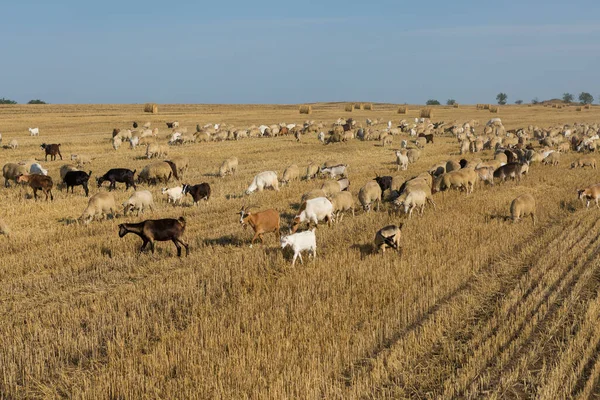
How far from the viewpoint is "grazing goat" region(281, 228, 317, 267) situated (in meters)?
10.2

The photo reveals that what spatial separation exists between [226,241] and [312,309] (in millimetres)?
5078

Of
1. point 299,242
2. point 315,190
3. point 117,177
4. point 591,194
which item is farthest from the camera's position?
point 117,177

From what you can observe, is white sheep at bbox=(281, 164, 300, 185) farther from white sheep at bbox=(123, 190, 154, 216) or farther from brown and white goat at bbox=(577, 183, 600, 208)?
brown and white goat at bbox=(577, 183, 600, 208)

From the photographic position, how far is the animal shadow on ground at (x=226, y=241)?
12227 mm

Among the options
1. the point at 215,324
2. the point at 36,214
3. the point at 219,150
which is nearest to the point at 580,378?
the point at 215,324

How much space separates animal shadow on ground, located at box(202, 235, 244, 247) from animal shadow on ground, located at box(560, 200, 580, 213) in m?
10.4

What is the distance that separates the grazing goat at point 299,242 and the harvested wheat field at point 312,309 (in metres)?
0.33

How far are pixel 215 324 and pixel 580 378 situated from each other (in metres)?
5.03

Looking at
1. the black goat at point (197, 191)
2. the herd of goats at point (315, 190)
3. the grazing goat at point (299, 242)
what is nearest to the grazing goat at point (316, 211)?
the herd of goats at point (315, 190)

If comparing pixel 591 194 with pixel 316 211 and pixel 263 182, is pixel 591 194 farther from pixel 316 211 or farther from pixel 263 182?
pixel 263 182

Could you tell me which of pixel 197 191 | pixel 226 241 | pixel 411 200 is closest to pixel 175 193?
pixel 197 191

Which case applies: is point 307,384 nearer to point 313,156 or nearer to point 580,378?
point 580,378

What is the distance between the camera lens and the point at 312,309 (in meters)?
7.96

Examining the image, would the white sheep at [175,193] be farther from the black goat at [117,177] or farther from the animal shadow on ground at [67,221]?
the animal shadow on ground at [67,221]
